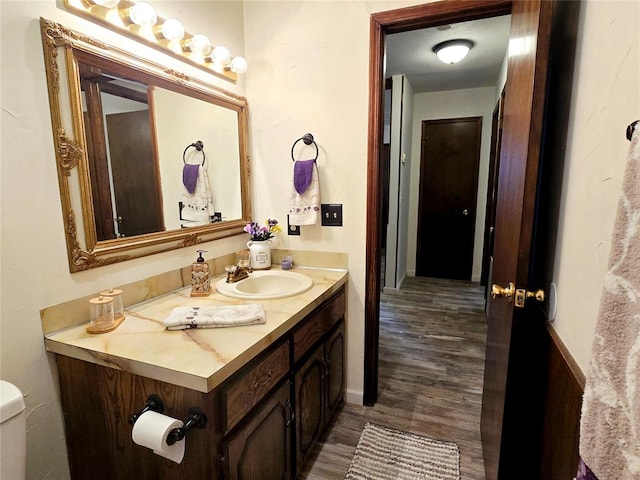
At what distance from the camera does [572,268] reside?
0.88 m

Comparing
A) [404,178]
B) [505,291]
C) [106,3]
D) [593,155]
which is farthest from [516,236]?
[404,178]

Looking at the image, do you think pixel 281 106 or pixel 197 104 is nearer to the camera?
pixel 197 104

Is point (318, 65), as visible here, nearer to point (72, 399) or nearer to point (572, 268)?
point (572, 268)

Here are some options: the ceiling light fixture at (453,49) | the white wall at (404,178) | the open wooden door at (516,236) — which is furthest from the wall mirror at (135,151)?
the white wall at (404,178)

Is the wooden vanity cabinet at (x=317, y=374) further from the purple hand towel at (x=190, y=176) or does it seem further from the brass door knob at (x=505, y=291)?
the purple hand towel at (x=190, y=176)

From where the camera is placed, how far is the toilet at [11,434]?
0.83m

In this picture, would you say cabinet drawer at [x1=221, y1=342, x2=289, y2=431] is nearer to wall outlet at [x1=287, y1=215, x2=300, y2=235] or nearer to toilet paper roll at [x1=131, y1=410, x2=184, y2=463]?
toilet paper roll at [x1=131, y1=410, x2=184, y2=463]

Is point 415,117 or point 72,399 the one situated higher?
point 415,117

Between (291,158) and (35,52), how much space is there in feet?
3.84

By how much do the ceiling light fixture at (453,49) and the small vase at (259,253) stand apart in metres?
2.32

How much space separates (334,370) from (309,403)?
321mm

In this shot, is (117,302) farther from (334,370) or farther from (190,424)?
(334,370)

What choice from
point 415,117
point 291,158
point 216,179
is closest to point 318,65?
point 291,158

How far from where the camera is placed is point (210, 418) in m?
0.93
